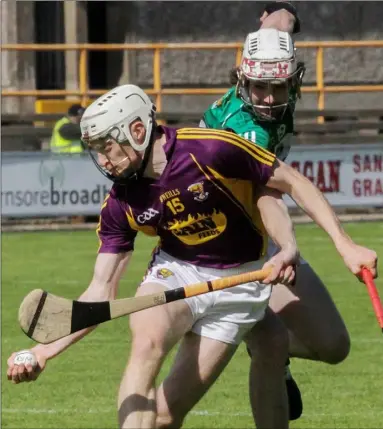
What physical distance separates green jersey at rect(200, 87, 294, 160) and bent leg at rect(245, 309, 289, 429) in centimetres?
87

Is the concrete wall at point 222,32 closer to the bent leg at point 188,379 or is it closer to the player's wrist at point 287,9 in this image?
the player's wrist at point 287,9

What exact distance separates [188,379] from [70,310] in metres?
0.67

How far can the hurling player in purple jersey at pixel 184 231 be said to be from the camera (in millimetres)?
5897

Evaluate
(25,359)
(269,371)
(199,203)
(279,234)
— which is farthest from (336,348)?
(25,359)

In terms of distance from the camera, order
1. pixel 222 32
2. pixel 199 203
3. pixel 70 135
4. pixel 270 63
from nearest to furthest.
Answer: pixel 199 203 → pixel 270 63 → pixel 70 135 → pixel 222 32

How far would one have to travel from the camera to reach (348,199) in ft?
61.3

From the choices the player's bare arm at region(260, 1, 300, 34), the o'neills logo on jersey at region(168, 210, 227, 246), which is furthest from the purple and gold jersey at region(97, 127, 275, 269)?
the player's bare arm at region(260, 1, 300, 34)

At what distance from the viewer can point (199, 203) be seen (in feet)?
20.1

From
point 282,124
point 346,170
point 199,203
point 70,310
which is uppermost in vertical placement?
point 282,124

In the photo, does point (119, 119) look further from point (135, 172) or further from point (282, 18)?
point (282, 18)

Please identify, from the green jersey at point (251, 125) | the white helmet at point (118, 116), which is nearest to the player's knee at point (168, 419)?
the white helmet at point (118, 116)

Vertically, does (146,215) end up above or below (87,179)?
above

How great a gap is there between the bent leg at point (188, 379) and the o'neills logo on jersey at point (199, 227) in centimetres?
44

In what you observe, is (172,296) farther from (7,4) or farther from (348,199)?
(7,4)
